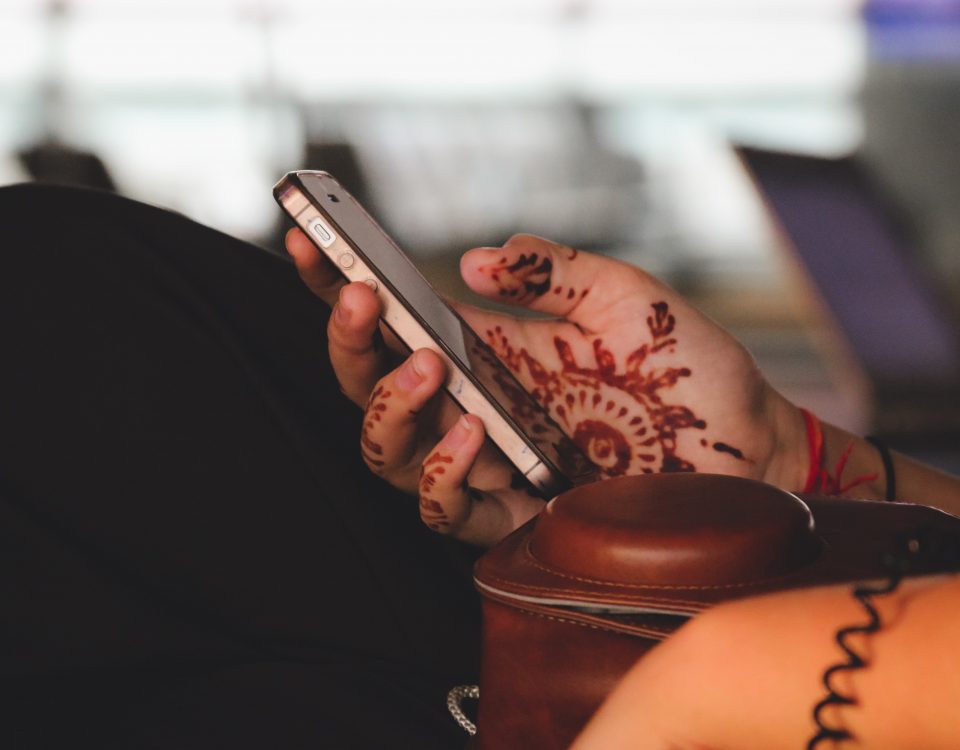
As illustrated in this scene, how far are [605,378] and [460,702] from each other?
0.91ft

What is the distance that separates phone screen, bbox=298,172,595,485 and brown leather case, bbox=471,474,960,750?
0.20 meters

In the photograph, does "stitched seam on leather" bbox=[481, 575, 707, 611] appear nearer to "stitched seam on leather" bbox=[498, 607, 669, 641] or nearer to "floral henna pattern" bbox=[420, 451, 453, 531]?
"stitched seam on leather" bbox=[498, 607, 669, 641]

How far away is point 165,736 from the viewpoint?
53 cm

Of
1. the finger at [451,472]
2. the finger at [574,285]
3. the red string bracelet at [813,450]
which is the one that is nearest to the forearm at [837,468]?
the red string bracelet at [813,450]

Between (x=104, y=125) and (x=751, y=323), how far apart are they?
12.7 feet

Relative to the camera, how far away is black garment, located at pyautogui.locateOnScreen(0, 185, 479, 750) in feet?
1.93

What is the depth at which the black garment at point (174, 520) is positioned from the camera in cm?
59

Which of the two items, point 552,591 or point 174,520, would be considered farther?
point 174,520

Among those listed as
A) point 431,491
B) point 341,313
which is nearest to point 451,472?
point 431,491

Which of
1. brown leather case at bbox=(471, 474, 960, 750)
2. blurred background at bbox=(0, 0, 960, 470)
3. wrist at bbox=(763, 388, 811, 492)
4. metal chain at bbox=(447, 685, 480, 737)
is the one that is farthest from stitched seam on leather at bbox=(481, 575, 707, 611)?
blurred background at bbox=(0, 0, 960, 470)

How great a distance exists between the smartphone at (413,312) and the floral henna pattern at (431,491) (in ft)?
0.14

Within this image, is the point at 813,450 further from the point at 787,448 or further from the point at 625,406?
the point at 625,406

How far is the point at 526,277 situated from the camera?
72cm

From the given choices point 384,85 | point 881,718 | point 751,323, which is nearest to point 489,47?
point 384,85
